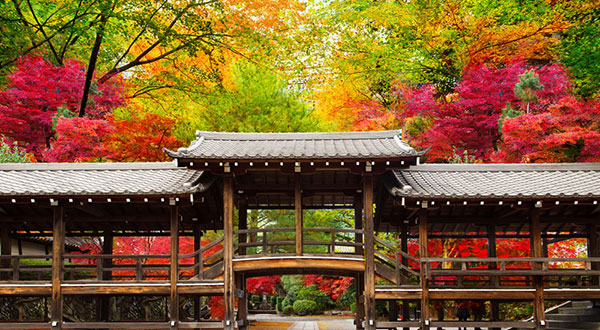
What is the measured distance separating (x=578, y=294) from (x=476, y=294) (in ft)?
8.94

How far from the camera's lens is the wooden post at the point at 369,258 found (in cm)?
1397

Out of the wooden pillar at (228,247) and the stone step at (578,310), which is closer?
the wooden pillar at (228,247)

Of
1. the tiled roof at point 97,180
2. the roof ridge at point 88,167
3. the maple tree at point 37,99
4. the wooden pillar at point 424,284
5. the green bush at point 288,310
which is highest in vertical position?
the maple tree at point 37,99

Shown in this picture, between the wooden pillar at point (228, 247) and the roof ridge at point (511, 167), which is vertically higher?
the roof ridge at point (511, 167)

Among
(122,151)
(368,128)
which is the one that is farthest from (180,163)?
(368,128)

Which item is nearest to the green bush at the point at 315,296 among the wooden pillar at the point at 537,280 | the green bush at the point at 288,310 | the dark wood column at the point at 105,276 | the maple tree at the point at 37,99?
the green bush at the point at 288,310

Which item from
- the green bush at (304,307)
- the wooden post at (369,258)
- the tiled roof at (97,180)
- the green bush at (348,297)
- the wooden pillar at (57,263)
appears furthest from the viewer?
the green bush at (304,307)

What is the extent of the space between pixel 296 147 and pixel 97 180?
19.1ft

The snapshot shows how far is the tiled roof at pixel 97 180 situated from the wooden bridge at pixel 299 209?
0.17 feet

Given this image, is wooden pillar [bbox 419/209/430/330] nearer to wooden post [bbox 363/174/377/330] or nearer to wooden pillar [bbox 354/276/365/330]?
wooden post [bbox 363/174/377/330]

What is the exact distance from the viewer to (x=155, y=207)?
1605 centimetres

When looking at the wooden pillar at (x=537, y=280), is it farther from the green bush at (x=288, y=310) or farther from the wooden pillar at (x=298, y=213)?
the green bush at (x=288, y=310)

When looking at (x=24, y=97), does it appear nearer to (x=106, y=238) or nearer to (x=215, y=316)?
(x=106, y=238)

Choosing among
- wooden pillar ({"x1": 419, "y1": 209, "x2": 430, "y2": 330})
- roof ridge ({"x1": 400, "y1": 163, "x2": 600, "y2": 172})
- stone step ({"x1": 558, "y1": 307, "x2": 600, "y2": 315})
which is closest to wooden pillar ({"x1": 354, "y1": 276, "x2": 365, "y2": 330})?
A: wooden pillar ({"x1": 419, "y1": 209, "x2": 430, "y2": 330})
